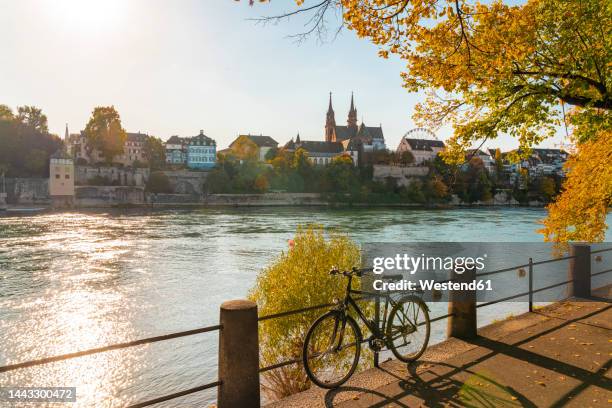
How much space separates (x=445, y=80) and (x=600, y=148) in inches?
243

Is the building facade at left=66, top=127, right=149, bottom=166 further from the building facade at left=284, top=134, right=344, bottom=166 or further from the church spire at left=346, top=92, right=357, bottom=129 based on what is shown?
the church spire at left=346, top=92, right=357, bottom=129

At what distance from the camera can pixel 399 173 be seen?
394 ft

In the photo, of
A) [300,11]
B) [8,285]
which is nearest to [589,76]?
[300,11]

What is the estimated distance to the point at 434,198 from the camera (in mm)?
106812

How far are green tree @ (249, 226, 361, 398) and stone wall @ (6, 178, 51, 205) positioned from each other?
299 ft

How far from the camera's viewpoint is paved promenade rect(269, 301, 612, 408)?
16.4 feet

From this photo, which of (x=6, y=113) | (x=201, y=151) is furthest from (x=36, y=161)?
(x=201, y=151)

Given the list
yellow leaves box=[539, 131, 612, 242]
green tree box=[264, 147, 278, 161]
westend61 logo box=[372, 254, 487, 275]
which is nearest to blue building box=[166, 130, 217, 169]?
green tree box=[264, 147, 278, 161]

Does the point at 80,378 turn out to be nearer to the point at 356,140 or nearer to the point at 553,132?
the point at 553,132

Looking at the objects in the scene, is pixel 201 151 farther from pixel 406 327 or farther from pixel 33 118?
pixel 406 327

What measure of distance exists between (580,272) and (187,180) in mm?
101536

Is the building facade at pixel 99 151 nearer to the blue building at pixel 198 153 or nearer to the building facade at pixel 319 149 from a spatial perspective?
the blue building at pixel 198 153

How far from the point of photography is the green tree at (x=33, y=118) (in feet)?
303

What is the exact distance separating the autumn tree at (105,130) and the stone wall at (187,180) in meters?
14.0
